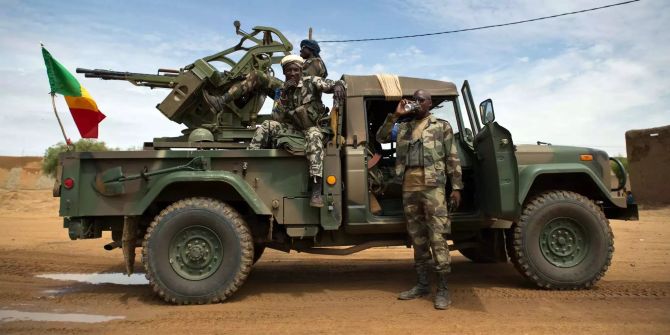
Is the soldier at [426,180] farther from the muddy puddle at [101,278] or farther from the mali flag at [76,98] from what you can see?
the mali flag at [76,98]

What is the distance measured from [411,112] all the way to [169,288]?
2920mm

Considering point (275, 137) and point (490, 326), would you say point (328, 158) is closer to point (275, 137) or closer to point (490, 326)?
point (275, 137)

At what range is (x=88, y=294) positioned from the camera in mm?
4816

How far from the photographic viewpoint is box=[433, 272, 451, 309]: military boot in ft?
13.5

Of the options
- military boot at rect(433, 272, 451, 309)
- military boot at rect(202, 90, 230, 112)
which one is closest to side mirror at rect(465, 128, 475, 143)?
military boot at rect(433, 272, 451, 309)

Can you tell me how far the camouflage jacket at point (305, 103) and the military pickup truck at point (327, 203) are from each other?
0.28 metres

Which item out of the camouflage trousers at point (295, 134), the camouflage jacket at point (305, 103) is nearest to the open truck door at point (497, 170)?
the camouflage jacket at point (305, 103)

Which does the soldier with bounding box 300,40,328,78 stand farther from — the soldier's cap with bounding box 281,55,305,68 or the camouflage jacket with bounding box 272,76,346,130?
the camouflage jacket with bounding box 272,76,346,130

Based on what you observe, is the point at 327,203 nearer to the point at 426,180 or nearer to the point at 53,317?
the point at 426,180

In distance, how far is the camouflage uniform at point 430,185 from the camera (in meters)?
4.26

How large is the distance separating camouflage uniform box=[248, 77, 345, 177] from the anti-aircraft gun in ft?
2.25

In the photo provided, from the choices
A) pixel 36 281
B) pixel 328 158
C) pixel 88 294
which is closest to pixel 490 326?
pixel 328 158

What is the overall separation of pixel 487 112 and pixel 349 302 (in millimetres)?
2291

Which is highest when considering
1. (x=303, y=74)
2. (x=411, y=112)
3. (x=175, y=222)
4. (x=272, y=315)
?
(x=303, y=74)
